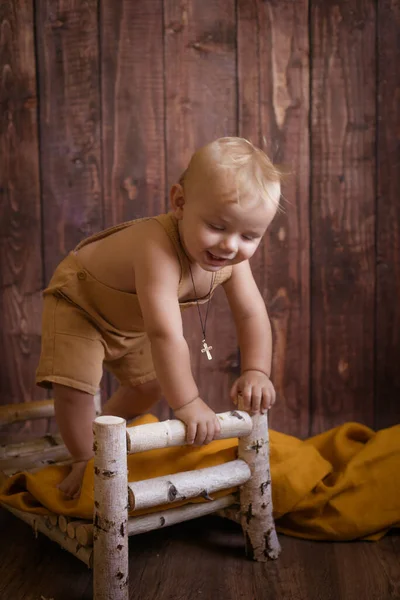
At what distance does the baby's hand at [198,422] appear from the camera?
117 centimetres

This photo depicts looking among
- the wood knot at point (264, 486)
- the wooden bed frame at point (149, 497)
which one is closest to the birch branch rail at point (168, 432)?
A: the wooden bed frame at point (149, 497)

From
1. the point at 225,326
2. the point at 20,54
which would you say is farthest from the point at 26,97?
the point at 225,326

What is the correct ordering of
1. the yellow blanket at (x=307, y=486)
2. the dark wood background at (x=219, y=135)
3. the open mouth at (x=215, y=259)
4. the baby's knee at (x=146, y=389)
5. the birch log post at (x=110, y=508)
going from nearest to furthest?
the birch log post at (x=110, y=508), the open mouth at (x=215, y=259), the yellow blanket at (x=307, y=486), the baby's knee at (x=146, y=389), the dark wood background at (x=219, y=135)

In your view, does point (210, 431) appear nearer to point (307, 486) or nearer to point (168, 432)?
point (168, 432)

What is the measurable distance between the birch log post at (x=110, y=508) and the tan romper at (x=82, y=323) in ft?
0.89

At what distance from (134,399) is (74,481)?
279 mm

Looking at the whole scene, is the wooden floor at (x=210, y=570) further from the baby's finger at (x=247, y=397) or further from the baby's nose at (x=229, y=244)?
the baby's nose at (x=229, y=244)

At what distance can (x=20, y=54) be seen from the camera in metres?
1.79

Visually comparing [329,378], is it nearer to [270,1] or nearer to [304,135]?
[304,135]

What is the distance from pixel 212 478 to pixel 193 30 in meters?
1.17

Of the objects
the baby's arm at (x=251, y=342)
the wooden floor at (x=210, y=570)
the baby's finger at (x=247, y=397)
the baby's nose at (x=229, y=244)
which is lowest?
the wooden floor at (x=210, y=570)

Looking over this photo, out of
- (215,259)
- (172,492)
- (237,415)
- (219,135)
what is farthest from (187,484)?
(219,135)

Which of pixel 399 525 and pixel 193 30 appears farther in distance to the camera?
pixel 193 30

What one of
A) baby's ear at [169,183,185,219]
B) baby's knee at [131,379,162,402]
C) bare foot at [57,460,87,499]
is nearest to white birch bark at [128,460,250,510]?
bare foot at [57,460,87,499]
